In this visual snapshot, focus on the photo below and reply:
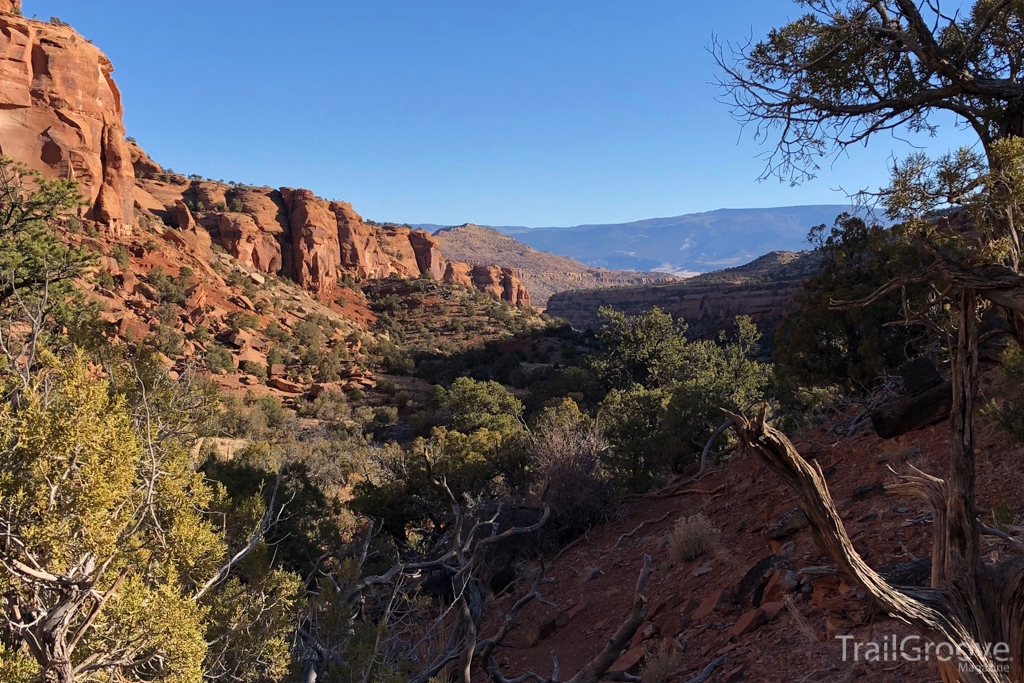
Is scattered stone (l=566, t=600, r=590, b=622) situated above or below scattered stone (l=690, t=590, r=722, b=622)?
below

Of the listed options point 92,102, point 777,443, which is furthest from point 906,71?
point 92,102

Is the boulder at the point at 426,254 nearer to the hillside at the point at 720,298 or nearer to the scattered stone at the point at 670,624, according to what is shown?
the hillside at the point at 720,298

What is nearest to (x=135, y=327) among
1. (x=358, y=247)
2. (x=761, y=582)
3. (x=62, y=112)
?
(x=62, y=112)

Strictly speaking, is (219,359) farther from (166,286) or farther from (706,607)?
(706,607)

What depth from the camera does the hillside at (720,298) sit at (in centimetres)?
5028

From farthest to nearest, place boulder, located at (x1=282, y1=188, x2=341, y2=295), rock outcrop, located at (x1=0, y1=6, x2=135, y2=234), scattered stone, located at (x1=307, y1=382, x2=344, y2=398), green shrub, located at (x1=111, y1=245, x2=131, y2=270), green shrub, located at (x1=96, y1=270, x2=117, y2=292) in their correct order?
boulder, located at (x1=282, y1=188, x2=341, y2=295) → green shrub, located at (x1=111, y1=245, x2=131, y2=270) → scattered stone, located at (x1=307, y1=382, x2=344, y2=398) → rock outcrop, located at (x1=0, y1=6, x2=135, y2=234) → green shrub, located at (x1=96, y1=270, x2=117, y2=292)

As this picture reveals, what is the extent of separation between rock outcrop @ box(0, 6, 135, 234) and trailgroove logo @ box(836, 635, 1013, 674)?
118 feet

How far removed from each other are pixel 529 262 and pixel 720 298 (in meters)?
84.4

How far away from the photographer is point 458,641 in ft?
17.1

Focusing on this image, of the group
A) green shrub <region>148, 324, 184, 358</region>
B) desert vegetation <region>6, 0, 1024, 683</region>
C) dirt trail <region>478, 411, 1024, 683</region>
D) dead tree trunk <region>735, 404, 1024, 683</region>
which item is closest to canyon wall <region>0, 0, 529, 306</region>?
green shrub <region>148, 324, 184, 358</region>

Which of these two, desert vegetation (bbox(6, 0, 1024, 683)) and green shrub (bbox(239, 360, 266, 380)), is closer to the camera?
desert vegetation (bbox(6, 0, 1024, 683))

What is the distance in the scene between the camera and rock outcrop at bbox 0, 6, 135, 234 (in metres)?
30.5

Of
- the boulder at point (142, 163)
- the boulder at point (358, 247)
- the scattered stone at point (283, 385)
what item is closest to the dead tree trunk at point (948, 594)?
the scattered stone at point (283, 385)

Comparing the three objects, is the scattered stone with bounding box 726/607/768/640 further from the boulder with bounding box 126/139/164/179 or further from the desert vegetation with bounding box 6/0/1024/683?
the boulder with bounding box 126/139/164/179
